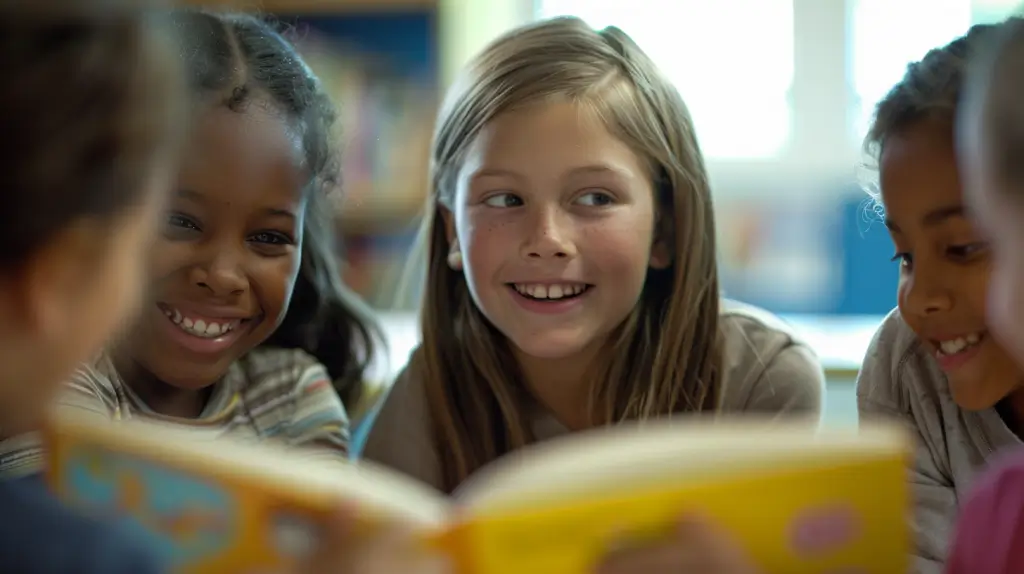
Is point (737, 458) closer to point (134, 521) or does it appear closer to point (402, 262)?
point (134, 521)

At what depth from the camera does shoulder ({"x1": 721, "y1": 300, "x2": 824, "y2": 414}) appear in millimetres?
1205

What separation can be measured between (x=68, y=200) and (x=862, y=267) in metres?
2.36

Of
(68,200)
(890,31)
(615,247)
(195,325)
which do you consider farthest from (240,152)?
(890,31)

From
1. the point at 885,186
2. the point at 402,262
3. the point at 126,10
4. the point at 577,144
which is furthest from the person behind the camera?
the point at 402,262

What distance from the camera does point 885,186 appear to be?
97 centimetres

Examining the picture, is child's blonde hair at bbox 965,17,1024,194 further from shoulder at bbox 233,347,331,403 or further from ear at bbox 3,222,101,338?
shoulder at bbox 233,347,331,403

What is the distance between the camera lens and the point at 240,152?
1.08 metres

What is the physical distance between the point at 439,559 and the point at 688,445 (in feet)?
0.53

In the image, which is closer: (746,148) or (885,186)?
(885,186)

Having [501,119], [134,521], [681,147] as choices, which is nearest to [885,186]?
[681,147]

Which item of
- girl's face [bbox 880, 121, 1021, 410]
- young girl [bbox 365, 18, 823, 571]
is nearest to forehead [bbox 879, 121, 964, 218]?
girl's face [bbox 880, 121, 1021, 410]

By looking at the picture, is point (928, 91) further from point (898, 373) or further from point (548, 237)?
point (548, 237)

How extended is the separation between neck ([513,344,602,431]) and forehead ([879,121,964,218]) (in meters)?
0.44

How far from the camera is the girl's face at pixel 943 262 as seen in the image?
93cm
